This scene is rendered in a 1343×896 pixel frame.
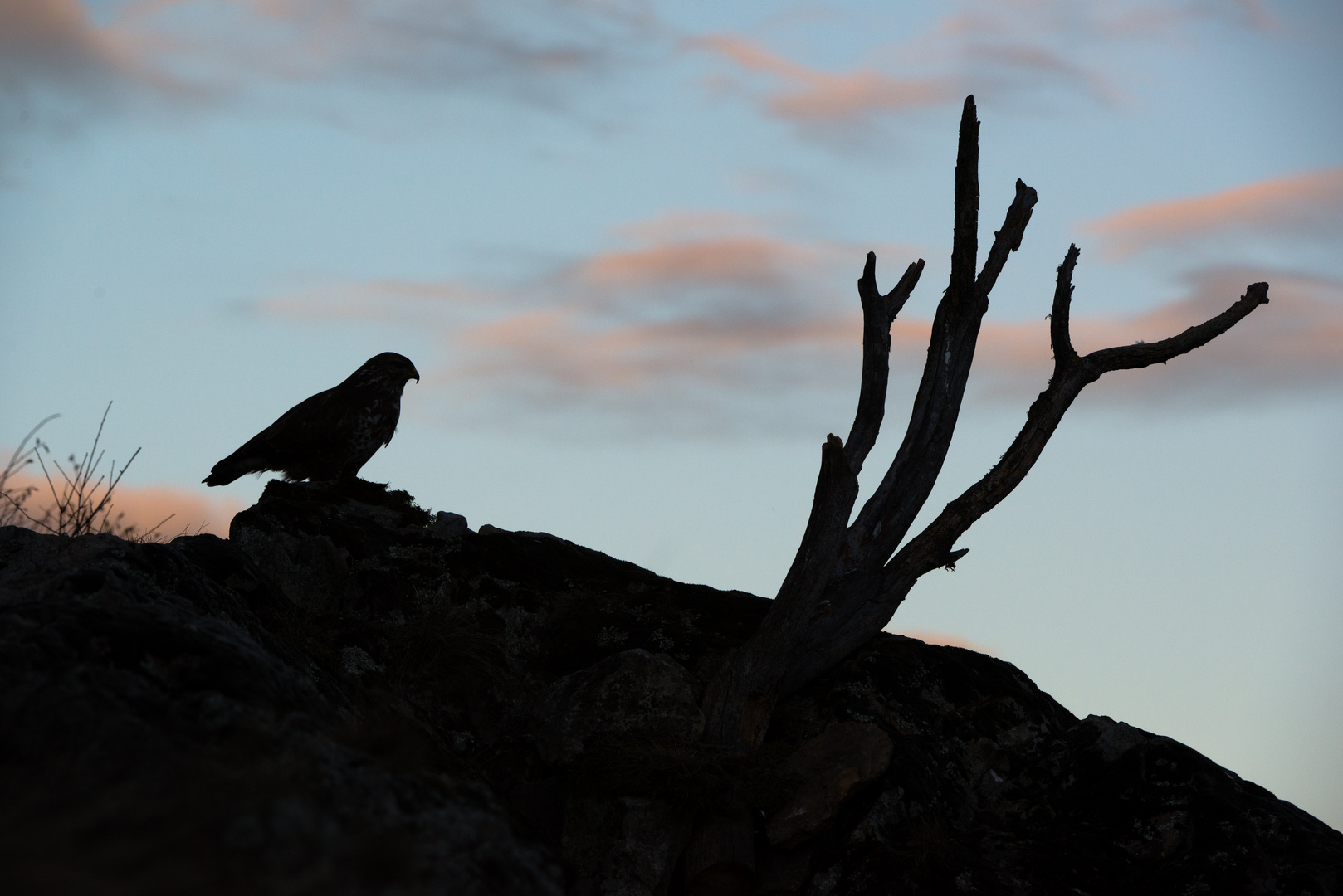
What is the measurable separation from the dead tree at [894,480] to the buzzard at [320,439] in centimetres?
485

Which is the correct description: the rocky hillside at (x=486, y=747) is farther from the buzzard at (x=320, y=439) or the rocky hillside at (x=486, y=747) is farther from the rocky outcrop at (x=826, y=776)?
the buzzard at (x=320, y=439)

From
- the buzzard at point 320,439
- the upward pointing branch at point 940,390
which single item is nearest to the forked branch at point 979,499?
the upward pointing branch at point 940,390

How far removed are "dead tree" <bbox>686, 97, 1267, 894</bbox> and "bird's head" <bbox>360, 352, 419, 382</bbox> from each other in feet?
17.0

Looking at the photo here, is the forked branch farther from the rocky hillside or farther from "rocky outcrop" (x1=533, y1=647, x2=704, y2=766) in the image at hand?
"rocky outcrop" (x1=533, y1=647, x2=704, y2=766)

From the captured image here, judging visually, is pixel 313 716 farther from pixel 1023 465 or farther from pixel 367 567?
pixel 1023 465

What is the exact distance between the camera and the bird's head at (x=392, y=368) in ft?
39.4

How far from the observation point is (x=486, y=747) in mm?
8914

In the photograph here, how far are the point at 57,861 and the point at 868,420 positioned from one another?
7.99 meters

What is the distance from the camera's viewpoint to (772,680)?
9.39 meters

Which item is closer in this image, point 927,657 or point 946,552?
point 946,552

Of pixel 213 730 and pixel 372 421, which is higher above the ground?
pixel 372 421

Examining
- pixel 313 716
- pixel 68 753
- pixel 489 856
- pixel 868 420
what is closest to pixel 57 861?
pixel 68 753

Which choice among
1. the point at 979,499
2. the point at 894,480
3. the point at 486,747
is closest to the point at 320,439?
the point at 486,747

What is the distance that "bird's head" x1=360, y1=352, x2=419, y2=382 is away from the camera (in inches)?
473
